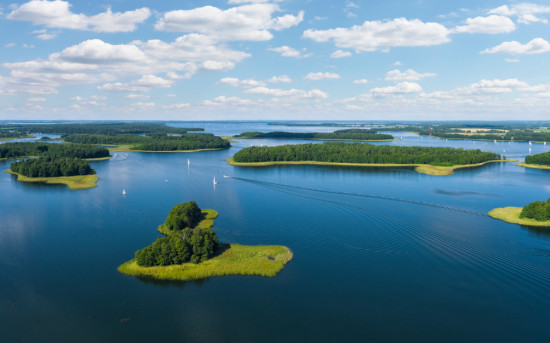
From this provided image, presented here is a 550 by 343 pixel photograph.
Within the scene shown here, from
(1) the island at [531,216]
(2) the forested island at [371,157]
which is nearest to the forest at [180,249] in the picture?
(1) the island at [531,216]

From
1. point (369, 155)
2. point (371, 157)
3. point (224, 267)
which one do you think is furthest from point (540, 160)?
point (224, 267)

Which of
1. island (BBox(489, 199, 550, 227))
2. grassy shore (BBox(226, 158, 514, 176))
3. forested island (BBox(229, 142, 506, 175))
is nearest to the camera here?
island (BBox(489, 199, 550, 227))

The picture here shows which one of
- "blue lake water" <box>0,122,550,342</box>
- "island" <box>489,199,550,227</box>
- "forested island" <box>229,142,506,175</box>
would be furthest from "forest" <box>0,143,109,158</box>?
"island" <box>489,199,550,227</box>

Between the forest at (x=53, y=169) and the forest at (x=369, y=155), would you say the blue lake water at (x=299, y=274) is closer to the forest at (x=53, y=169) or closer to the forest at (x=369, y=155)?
the forest at (x=53, y=169)

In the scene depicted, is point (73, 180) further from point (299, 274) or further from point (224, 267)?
point (299, 274)

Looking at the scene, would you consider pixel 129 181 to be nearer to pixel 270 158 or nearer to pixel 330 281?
pixel 270 158

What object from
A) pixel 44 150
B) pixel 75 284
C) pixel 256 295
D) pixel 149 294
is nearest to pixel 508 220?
pixel 256 295

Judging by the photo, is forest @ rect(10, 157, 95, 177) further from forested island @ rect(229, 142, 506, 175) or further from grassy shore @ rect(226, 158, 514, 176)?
forested island @ rect(229, 142, 506, 175)
